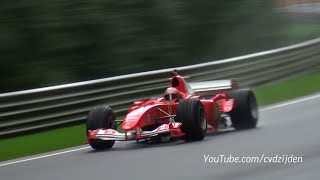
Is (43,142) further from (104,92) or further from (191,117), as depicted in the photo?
(191,117)

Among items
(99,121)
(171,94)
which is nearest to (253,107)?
(171,94)

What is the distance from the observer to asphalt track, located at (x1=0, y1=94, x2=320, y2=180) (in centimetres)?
990

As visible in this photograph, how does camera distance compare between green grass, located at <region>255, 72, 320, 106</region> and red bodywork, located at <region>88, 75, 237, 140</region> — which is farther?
green grass, located at <region>255, 72, 320, 106</region>

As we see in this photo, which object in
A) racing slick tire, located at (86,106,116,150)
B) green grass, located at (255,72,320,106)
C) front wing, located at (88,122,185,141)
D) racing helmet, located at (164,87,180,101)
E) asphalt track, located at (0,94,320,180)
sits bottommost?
green grass, located at (255,72,320,106)

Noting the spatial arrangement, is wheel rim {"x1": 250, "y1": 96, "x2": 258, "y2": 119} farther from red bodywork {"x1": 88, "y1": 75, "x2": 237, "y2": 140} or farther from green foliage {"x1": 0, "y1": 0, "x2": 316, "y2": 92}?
green foliage {"x1": 0, "y1": 0, "x2": 316, "y2": 92}

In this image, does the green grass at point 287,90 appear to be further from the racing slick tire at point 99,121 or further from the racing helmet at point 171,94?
the racing slick tire at point 99,121

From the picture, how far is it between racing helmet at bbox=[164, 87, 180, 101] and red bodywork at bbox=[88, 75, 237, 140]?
6 centimetres

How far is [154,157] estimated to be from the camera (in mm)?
11484

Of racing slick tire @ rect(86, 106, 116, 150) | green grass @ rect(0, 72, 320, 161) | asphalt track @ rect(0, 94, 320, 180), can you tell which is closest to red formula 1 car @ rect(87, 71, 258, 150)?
racing slick tire @ rect(86, 106, 116, 150)

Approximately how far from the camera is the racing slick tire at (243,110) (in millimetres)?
13961

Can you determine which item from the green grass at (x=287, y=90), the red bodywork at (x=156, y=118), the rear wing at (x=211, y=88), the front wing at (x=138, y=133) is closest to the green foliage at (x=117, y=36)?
the green grass at (x=287, y=90)

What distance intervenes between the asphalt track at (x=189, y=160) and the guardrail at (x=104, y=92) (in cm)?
242

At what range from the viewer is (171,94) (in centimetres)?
1305

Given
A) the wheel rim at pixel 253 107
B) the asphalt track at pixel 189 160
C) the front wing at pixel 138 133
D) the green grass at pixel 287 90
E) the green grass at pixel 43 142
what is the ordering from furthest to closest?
1. the green grass at pixel 287 90
2. the wheel rim at pixel 253 107
3. the green grass at pixel 43 142
4. the front wing at pixel 138 133
5. the asphalt track at pixel 189 160
